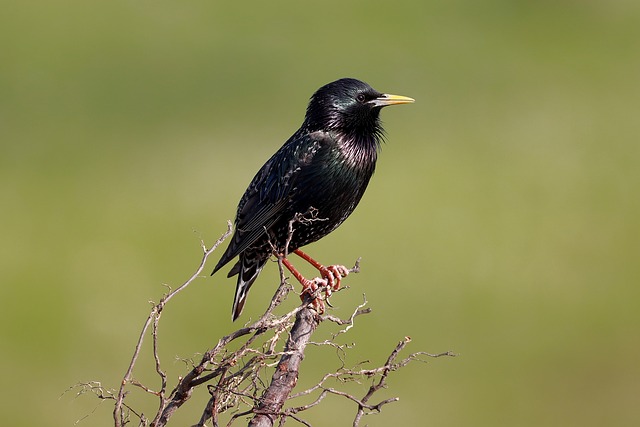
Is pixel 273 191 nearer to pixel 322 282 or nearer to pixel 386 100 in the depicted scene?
pixel 322 282

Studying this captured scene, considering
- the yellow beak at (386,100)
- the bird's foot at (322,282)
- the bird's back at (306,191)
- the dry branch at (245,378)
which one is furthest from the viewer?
the yellow beak at (386,100)

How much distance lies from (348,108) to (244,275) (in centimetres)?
124

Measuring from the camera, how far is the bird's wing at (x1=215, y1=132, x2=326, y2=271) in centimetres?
734

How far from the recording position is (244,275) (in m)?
7.68

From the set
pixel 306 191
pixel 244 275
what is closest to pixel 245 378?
pixel 306 191

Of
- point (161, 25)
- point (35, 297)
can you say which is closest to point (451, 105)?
point (161, 25)

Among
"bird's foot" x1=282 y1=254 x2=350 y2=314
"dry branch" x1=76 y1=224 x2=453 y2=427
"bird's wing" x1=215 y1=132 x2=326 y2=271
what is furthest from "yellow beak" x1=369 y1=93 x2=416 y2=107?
"dry branch" x1=76 y1=224 x2=453 y2=427

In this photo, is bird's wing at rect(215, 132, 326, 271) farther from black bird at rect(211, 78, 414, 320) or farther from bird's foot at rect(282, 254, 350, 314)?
bird's foot at rect(282, 254, 350, 314)

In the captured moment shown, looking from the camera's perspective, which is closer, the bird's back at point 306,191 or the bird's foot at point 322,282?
the bird's foot at point 322,282

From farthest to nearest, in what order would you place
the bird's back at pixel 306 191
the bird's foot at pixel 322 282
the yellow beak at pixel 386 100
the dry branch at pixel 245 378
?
the yellow beak at pixel 386 100 → the bird's back at pixel 306 191 → the bird's foot at pixel 322 282 → the dry branch at pixel 245 378

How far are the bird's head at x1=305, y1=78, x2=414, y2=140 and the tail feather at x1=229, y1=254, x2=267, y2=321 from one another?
907mm

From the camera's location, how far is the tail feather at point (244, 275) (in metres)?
7.61

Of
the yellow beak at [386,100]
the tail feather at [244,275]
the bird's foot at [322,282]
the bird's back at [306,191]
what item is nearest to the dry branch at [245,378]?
the bird's foot at [322,282]

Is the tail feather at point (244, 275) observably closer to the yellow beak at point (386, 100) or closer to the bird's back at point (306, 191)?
the bird's back at point (306, 191)
